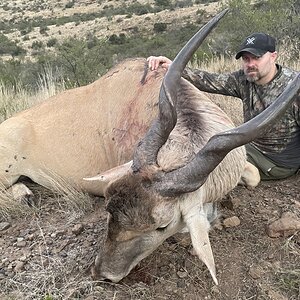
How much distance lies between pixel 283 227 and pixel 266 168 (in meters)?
1.23

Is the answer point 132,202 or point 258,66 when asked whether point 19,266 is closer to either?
point 132,202

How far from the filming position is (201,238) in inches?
133

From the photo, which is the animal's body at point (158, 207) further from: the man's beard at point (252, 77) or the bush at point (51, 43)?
the bush at point (51, 43)

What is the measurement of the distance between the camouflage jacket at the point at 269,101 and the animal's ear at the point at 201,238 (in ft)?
6.60

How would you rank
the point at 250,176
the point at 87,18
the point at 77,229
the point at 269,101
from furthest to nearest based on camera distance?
the point at 87,18, the point at 269,101, the point at 250,176, the point at 77,229

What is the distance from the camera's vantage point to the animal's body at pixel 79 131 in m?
5.02

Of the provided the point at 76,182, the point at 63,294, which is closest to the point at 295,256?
the point at 63,294

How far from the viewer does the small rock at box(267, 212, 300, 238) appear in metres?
4.31

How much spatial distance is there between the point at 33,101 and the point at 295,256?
626 centimetres

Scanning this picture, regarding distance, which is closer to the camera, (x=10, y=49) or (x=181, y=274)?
(x=181, y=274)

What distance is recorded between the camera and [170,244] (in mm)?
4199

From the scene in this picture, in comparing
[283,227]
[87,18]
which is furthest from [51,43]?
[283,227]

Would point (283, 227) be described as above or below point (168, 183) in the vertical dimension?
below

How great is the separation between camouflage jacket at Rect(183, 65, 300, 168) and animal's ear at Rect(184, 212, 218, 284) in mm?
2011
